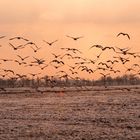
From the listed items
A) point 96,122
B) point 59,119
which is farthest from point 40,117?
point 96,122

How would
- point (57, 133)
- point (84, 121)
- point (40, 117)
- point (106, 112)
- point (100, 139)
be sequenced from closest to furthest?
point (100, 139), point (57, 133), point (84, 121), point (40, 117), point (106, 112)

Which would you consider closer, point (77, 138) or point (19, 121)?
point (77, 138)

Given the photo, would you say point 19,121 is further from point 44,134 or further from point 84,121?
point 44,134

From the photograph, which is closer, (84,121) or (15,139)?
(15,139)

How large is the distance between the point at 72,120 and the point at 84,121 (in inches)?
38.2

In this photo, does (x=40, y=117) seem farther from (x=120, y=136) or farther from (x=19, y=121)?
(x=120, y=136)

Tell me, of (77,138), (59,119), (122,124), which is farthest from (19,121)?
(77,138)

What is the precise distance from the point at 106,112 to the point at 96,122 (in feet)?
22.0

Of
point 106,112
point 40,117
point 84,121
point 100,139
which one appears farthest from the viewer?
point 106,112

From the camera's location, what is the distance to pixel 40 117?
3716 cm

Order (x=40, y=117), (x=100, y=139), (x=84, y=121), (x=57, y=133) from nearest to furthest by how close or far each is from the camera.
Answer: (x=100, y=139)
(x=57, y=133)
(x=84, y=121)
(x=40, y=117)

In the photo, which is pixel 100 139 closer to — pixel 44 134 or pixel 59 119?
pixel 44 134

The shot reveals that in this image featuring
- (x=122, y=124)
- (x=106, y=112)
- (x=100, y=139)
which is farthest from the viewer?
(x=106, y=112)

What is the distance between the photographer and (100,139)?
26.9m
